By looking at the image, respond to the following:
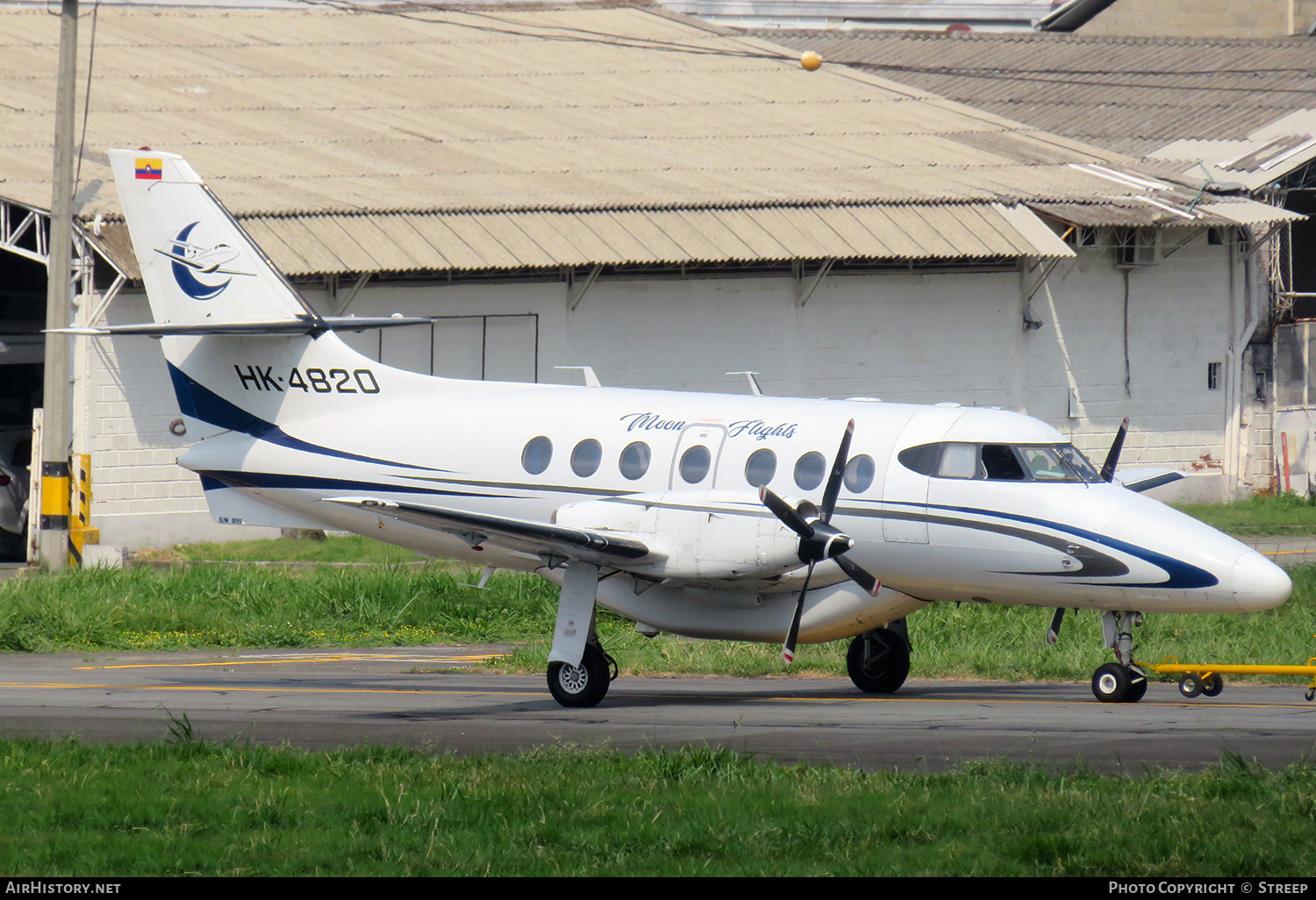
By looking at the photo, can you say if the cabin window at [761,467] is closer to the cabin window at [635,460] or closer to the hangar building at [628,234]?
the cabin window at [635,460]

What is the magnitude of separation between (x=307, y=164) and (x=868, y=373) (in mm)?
13195

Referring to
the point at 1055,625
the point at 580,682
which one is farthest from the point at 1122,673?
the point at 580,682

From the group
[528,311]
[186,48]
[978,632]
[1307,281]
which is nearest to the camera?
[978,632]

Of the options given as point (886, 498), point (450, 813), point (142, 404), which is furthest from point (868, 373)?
Answer: point (450, 813)

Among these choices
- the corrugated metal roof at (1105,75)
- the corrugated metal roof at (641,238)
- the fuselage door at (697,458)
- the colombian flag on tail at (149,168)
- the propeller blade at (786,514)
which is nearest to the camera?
the propeller blade at (786,514)

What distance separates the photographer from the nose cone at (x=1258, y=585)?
51.2ft

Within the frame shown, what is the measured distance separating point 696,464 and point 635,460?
2.36 feet

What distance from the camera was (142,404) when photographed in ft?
103

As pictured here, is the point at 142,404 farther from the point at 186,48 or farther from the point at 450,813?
the point at 450,813

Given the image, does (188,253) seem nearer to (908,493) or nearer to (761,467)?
(761,467)

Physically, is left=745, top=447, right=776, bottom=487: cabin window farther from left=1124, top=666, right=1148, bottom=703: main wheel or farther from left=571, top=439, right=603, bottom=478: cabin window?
left=1124, top=666, right=1148, bottom=703: main wheel

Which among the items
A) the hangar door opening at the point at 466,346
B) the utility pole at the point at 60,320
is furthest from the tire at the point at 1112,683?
the hangar door opening at the point at 466,346

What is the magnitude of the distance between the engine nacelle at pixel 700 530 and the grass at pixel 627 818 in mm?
3620

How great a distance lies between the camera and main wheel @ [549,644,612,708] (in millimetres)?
17547
